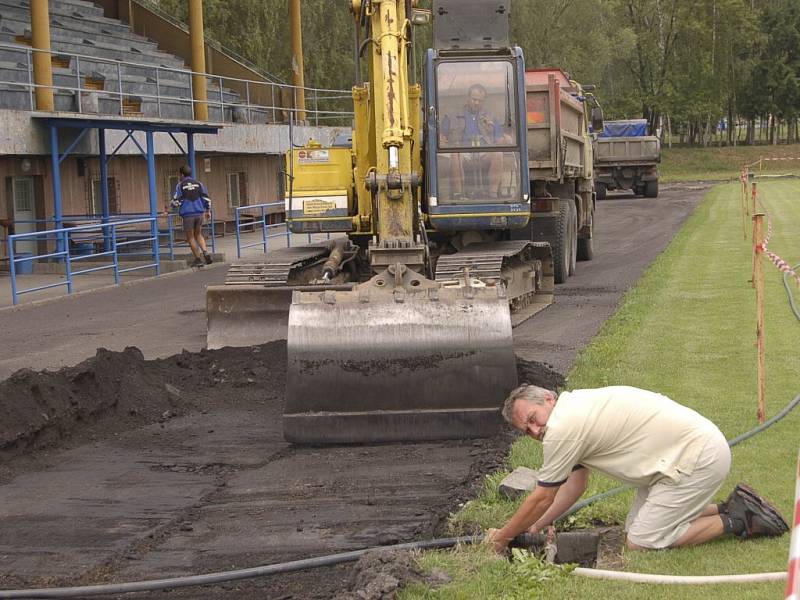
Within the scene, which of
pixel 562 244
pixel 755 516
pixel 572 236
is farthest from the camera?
pixel 572 236

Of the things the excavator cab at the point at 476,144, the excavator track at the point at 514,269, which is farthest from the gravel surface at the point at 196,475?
the excavator cab at the point at 476,144

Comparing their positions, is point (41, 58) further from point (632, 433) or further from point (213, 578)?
point (632, 433)

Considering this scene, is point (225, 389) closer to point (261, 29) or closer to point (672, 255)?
point (672, 255)

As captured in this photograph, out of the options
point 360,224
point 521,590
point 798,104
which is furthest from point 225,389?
point 798,104

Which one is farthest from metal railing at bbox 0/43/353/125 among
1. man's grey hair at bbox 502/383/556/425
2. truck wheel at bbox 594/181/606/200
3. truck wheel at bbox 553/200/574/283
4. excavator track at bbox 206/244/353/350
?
man's grey hair at bbox 502/383/556/425

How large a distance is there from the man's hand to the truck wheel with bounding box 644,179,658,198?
1607 inches

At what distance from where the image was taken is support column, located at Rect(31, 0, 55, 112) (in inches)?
961

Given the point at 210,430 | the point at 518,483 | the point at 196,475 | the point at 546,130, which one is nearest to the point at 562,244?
the point at 546,130

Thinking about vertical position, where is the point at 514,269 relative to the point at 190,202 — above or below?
below

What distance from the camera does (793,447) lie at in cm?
823

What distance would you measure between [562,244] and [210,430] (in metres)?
10.2

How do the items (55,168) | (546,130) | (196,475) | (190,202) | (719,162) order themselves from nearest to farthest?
1. (196,475)
2. (546,130)
3. (55,168)
4. (190,202)
5. (719,162)

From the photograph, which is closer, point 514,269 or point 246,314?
point 246,314

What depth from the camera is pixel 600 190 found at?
154 feet
